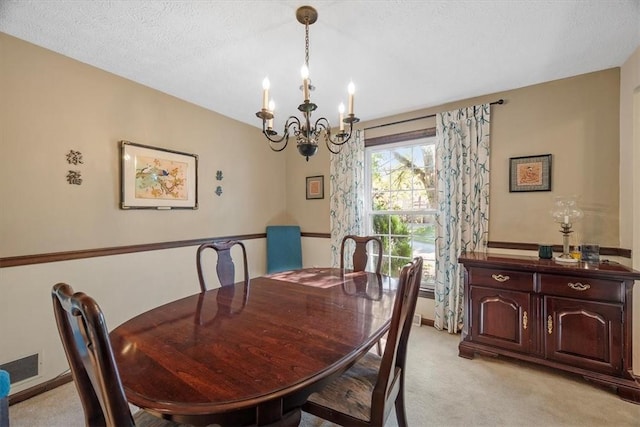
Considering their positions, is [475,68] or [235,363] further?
[475,68]

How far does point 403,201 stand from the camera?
342 cm

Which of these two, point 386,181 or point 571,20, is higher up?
point 571,20

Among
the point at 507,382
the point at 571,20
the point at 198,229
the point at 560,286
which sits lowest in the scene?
the point at 507,382

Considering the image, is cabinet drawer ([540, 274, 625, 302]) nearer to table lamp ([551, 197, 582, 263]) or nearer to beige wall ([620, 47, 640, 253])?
table lamp ([551, 197, 582, 263])

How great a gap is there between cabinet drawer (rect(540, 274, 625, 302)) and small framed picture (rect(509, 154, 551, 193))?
0.88m

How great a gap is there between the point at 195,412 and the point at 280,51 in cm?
217

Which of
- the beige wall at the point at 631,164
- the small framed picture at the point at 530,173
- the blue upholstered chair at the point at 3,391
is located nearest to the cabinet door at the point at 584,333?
the beige wall at the point at 631,164

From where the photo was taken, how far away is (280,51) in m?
2.07

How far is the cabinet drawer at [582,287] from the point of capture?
1.94 m

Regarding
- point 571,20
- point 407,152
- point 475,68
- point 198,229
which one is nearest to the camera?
point 571,20

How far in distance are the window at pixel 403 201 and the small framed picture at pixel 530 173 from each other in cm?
75

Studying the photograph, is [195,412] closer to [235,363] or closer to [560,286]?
[235,363]

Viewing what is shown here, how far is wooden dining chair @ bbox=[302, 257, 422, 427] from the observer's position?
1.11 m

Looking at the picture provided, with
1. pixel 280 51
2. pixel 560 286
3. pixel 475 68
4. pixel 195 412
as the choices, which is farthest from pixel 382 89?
pixel 195 412
